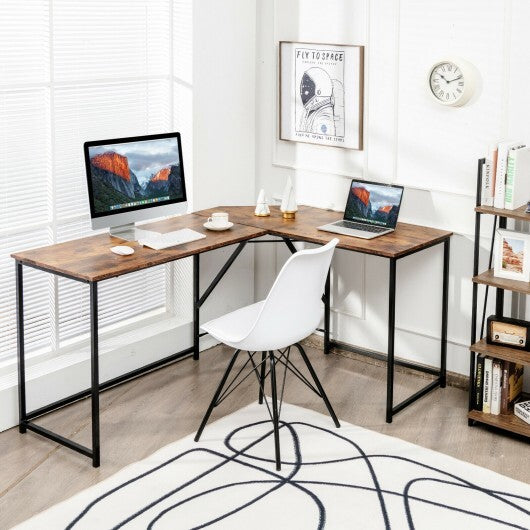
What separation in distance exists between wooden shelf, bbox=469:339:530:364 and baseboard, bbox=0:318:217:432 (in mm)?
1564

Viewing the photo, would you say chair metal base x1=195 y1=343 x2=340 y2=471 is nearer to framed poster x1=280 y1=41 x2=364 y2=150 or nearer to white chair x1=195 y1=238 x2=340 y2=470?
white chair x1=195 y1=238 x2=340 y2=470

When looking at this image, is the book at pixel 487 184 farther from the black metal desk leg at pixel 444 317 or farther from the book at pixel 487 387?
the book at pixel 487 387

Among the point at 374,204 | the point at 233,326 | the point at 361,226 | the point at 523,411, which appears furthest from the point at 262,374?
the point at 523,411

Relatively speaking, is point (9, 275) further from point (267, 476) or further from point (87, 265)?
point (267, 476)

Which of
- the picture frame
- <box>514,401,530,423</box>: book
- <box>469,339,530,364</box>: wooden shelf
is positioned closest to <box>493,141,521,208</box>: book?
the picture frame

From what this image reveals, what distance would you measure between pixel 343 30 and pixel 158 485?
2.35 metres

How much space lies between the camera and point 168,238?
4.11 meters

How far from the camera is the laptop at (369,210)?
4.33m

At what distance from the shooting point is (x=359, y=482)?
3555 millimetres

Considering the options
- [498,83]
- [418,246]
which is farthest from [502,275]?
[498,83]

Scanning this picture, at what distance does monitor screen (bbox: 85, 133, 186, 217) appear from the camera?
3.99 metres

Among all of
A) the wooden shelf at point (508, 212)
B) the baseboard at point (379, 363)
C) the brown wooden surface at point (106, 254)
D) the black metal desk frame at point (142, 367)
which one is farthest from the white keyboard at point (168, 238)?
the wooden shelf at point (508, 212)

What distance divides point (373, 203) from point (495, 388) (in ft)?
3.36

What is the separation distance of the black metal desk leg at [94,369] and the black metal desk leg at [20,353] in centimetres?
40
